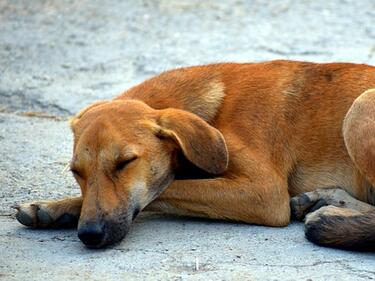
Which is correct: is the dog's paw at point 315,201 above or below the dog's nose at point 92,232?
below

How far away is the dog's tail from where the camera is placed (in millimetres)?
5078

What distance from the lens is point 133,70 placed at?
885 cm

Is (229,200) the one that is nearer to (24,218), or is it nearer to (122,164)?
(122,164)

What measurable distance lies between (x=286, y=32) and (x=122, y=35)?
158 cm

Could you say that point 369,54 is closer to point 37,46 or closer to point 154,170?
point 37,46

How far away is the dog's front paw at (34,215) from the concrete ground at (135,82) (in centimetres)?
5

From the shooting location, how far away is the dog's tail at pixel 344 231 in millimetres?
5078

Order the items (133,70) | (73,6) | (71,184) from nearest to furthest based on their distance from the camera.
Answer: (71,184)
(133,70)
(73,6)

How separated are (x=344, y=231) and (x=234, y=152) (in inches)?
28.9

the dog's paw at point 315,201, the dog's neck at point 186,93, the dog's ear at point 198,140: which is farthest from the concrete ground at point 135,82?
the dog's neck at point 186,93

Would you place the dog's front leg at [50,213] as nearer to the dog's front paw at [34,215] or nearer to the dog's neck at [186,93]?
the dog's front paw at [34,215]

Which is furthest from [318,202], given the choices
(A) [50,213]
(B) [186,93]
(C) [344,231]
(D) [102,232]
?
(A) [50,213]

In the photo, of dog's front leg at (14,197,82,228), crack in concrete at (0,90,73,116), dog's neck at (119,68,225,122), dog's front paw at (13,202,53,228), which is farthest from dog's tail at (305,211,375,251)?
crack in concrete at (0,90,73,116)

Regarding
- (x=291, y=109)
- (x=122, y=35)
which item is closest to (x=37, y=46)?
(x=122, y=35)
